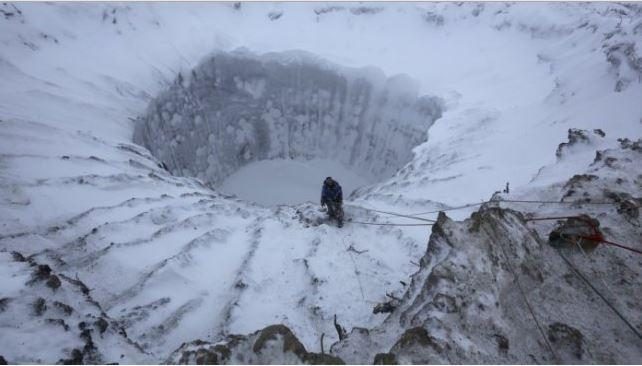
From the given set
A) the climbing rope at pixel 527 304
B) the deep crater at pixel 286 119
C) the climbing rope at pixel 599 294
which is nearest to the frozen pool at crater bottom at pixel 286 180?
the deep crater at pixel 286 119

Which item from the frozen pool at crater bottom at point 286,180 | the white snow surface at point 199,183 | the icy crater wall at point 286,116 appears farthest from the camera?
the frozen pool at crater bottom at point 286,180

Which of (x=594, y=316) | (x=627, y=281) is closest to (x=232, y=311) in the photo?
Answer: (x=594, y=316)

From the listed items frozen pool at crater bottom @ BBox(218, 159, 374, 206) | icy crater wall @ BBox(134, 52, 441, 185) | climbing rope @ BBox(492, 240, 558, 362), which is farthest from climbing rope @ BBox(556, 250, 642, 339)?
frozen pool at crater bottom @ BBox(218, 159, 374, 206)

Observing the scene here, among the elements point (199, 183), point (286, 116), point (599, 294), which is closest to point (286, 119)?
point (286, 116)

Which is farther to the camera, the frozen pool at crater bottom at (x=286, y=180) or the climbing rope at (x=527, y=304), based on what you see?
the frozen pool at crater bottom at (x=286, y=180)

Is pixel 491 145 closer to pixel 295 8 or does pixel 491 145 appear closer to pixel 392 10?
pixel 392 10

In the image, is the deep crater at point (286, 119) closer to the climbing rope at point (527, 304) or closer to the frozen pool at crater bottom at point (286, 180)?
the frozen pool at crater bottom at point (286, 180)

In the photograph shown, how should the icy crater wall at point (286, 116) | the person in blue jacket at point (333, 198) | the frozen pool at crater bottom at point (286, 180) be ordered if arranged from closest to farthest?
the person in blue jacket at point (333, 198) → the icy crater wall at point (286, 116) → the frozen pool at crater bottom at point (286, 180)
